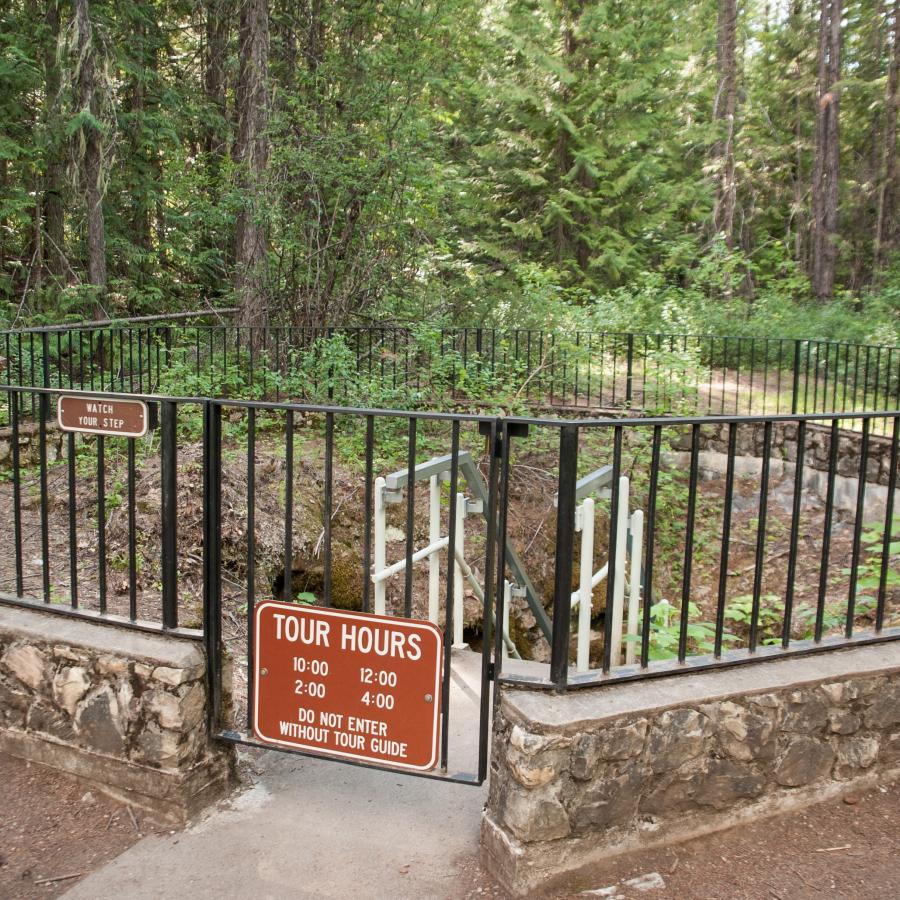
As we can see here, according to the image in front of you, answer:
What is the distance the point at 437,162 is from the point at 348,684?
10.7 m

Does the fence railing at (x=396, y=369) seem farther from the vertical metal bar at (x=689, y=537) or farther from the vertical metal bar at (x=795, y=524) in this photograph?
the vertical metal bar at (x=689, y=537)

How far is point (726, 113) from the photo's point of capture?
21.7m

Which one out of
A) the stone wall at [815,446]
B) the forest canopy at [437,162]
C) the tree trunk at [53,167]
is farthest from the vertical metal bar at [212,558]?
the tree trunk at [53,167]

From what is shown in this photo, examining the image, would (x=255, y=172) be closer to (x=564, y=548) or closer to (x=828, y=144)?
(x=564, y=548)

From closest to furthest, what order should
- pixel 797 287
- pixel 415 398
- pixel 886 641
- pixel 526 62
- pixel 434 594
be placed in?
pixel 886 641 → pixel 434 594 → pixel 415 398 → pixel 526 62 → pixel 797 287

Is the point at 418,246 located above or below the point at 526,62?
below

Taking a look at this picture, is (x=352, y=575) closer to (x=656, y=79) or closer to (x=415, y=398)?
(x=415, y=398)

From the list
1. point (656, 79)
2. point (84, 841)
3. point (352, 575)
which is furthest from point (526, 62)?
point (84, 841)

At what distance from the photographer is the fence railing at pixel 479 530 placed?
2953mm

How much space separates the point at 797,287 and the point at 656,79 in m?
6.69

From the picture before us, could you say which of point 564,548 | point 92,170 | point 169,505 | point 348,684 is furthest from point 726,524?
point 92,170

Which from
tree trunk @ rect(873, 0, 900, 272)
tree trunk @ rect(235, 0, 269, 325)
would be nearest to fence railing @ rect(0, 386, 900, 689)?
tree trunk @ rect(235, 0, 269, 325)

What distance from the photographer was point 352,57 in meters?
12.1

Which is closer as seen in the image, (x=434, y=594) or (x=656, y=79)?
(x=434, y=594)
